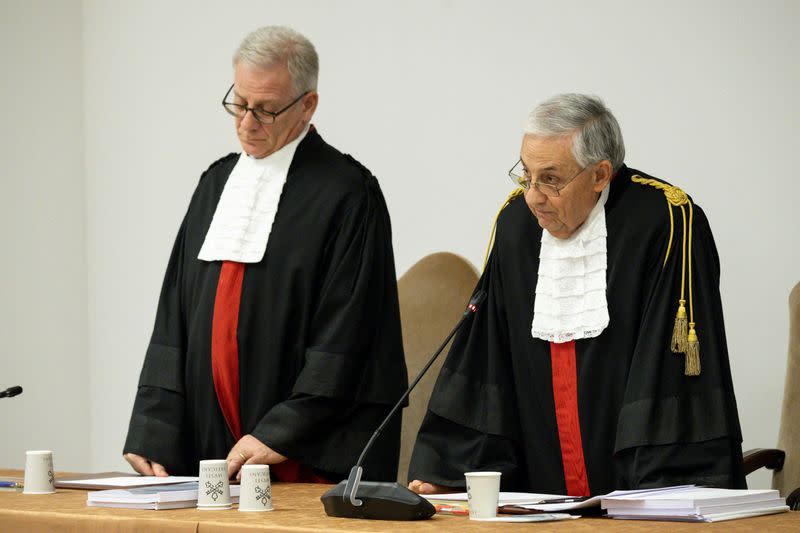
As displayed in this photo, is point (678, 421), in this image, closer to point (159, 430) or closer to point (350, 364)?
point (350, 364)

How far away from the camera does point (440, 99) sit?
4.93 metres

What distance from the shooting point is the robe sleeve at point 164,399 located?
3467mm

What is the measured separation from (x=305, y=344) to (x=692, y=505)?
156 cm

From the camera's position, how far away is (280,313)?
346 cm

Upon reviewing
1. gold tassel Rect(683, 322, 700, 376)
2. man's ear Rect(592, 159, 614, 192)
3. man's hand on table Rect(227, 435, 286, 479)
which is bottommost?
man's hand on table Rect(227, 435, 286, 479)

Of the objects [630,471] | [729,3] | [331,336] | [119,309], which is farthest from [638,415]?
[119,309]

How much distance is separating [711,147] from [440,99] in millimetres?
1233

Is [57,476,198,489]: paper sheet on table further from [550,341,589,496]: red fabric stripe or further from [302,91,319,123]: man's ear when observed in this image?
[302,91,319,123]: man's ear

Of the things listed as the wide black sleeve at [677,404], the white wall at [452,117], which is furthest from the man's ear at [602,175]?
the white wall at [452,117]

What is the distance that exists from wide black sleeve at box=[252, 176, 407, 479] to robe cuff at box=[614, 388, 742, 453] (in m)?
0.78

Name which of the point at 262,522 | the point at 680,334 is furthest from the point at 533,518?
the point at 680,334

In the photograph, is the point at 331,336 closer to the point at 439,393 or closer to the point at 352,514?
the point at 439,393

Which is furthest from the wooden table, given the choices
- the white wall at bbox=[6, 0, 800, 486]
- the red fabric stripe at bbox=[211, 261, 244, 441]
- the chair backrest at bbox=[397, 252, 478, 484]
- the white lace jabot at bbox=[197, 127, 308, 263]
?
the white wall at bbox=[6, 0, 800, 486]

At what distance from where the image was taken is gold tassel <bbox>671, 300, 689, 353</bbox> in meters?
2.91
